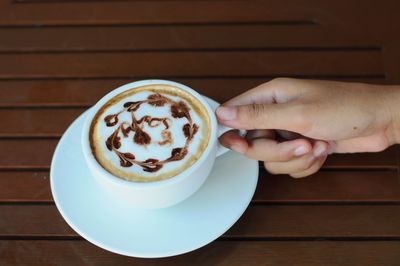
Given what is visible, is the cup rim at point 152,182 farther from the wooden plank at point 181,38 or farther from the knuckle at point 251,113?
the wooden plank at point 181,38

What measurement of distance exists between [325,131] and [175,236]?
324 mm

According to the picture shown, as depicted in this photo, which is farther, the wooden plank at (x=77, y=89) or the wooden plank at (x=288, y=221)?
the wooden plank at (x=77, y=89)

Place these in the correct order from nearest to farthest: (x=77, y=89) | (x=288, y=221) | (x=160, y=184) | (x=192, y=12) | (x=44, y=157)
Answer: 1. (x=160, y=184)
2. (x=288, y=221)
3. (x=44, y=157)
4. (x=77, y=89)
5. (x=192, y=12)

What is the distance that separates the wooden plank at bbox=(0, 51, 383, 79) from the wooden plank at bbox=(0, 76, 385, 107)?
0.02 metres

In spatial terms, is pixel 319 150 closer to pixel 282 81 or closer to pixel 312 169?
pixel 312 169

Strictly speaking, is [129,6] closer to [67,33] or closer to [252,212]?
[67,33]

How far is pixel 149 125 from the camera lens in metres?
0.82

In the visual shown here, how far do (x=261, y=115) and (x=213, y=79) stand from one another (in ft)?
0.90

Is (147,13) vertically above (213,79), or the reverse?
(147,13)

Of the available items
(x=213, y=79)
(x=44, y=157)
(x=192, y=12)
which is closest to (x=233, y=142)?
(x=213, y=79)

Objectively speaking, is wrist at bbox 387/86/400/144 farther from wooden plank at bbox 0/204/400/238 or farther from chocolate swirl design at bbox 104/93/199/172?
chocolate swirl design at bbox 104/93/199/172

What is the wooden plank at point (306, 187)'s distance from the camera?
34.3 inches

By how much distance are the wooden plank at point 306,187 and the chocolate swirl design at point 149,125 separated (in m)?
0.18

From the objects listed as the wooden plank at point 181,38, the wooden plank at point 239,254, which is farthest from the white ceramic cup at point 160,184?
the wooden plank at point 181,38
